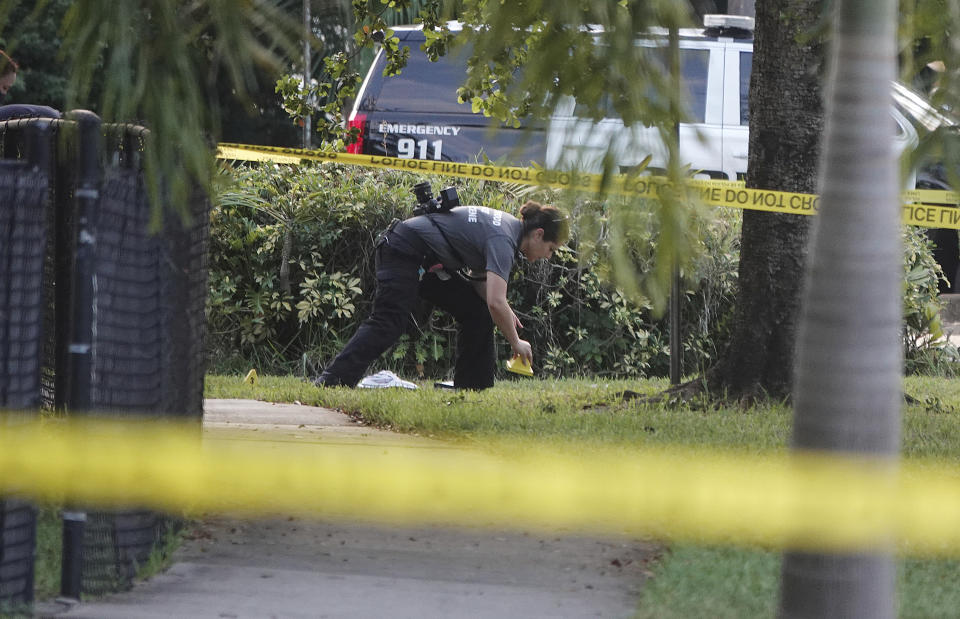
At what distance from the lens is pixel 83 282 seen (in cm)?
321

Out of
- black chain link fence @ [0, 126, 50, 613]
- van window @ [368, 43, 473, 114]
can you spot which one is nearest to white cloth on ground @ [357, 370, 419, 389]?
van window @ [368, 43, 473, 114]

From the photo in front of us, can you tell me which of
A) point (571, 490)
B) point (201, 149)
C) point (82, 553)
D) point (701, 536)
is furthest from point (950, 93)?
point (82, 553)

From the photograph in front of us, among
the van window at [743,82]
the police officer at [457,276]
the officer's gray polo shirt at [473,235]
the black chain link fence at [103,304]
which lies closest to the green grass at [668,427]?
the police officer at [457,276]

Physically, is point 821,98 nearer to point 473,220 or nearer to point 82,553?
point 473,220

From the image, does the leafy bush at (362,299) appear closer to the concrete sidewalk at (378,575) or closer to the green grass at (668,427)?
the green grass at (668,427)

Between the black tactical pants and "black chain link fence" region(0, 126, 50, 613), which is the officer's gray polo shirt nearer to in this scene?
the black tactical pants

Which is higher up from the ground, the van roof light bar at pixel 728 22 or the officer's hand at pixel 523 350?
the van roof light bar at pixel 728 22

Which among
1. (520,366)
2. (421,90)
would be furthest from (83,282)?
(421,90)

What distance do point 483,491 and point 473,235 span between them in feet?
14.2

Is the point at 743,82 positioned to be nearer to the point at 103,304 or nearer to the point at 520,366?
the point at 520,366

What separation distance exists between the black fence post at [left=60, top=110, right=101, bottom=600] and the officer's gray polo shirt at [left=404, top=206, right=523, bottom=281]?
390 cm

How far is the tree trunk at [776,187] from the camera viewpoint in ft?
21.8

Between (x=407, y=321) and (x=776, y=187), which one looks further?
(x=407, y=321)

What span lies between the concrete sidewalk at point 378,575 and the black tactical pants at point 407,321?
297 centimetres
